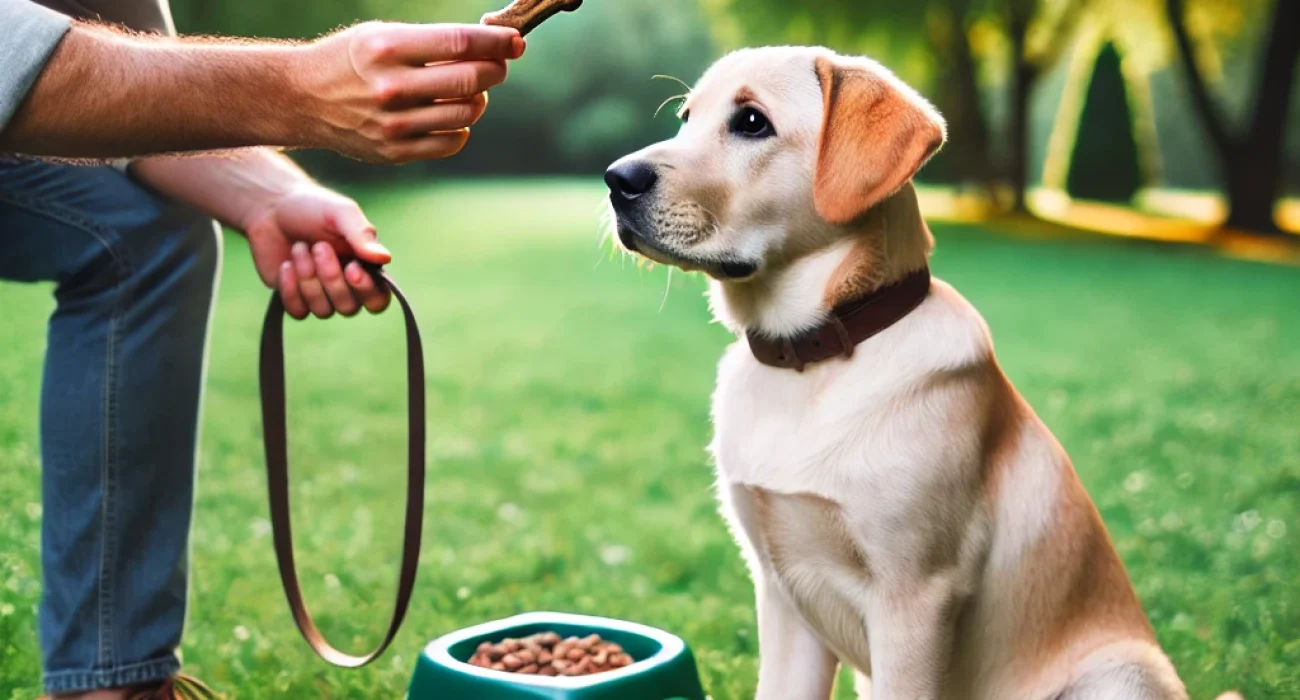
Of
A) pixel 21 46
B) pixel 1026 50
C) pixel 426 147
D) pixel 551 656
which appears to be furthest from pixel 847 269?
pixel 1026 50

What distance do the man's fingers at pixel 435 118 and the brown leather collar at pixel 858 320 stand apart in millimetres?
657

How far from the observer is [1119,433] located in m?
5.72

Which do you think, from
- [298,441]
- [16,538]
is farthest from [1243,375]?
[16,538]

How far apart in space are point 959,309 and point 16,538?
9.47 feet

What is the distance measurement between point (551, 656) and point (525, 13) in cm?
104

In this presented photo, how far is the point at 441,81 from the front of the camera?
73.7 inches

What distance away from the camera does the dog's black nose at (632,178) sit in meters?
2.09

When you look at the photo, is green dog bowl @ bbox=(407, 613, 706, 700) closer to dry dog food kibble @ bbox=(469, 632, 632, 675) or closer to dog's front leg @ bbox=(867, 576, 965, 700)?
dry dog food kibble @ bbox=(469, 632, 632, 675)

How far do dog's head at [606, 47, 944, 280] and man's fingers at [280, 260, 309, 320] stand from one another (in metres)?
0.66

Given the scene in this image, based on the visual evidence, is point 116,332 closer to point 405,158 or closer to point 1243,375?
point 405,158

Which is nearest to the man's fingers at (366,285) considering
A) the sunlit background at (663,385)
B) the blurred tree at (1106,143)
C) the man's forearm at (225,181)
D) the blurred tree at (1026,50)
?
the man's forearm at (225,181)

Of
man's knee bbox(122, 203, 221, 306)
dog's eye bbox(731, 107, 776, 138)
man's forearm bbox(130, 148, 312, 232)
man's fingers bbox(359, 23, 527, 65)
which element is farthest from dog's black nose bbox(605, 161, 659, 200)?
man's knee bbox(122, 203, 221, 306)

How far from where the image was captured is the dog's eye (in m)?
2.16

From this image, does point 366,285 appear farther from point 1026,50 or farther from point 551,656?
point 1026,50
